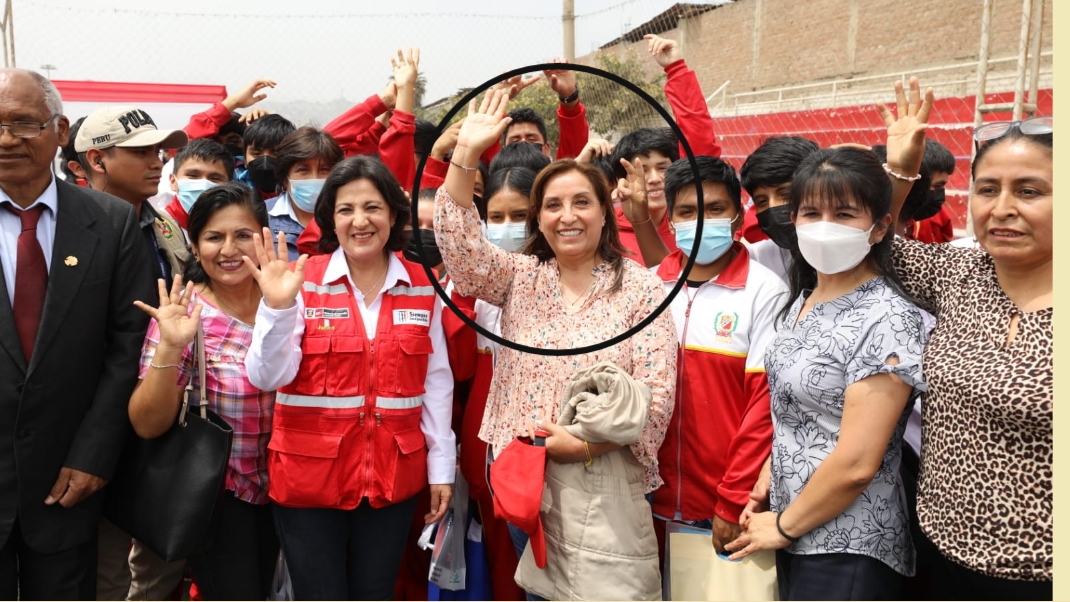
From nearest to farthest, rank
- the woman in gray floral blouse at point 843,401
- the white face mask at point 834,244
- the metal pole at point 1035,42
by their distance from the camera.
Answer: the woman in gray floral blouse at point 843,401 < the white face mask at point 834,244 < the metal pole at point 1035,42

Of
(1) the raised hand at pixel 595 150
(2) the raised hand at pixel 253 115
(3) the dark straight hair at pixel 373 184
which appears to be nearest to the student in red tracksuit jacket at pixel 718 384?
(1) the raised hand at pixel 595 150

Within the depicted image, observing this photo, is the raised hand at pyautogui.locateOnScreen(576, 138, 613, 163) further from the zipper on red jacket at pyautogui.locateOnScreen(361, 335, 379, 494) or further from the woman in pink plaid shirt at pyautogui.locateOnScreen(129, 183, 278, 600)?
the woman in pink plaid shirt at pyautogui.locateOnScreen(129, 183, 278, 600)

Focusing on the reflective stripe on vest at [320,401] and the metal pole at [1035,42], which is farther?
the metal pole at [1035,42]

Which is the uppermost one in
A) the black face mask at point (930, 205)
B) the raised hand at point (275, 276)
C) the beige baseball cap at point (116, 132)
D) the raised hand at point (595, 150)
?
the beige baseball cap at point (116, 132)

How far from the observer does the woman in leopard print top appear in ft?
6.29

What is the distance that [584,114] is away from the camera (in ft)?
12.5

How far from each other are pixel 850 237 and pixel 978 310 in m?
0.38

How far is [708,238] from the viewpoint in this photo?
284 centimetres

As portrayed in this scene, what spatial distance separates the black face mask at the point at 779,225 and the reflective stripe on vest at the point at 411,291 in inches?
51.0

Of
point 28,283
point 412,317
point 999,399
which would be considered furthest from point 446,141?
point 999,399

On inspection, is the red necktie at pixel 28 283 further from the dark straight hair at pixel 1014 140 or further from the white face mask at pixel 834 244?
the dark straight hair at pixel 1014 140

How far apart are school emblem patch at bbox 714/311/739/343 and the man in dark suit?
193 cm

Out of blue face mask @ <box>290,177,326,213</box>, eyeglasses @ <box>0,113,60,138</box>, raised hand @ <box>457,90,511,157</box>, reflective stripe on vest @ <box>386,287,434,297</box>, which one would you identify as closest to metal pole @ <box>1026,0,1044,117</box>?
raised hand @ <box>457,90,511,157</box>

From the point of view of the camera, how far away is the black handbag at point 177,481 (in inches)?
101
